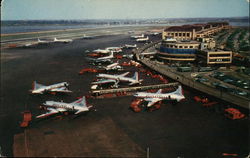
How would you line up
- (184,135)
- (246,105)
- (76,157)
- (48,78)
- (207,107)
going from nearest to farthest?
(76,157), (184,135), (246,105), (207,107), (48,78)

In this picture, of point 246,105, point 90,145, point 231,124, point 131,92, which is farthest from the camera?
point 131,92

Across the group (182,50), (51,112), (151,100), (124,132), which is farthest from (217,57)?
(51,112)

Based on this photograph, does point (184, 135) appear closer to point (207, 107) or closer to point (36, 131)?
point (207, 107)

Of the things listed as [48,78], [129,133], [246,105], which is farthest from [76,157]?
[48,78]

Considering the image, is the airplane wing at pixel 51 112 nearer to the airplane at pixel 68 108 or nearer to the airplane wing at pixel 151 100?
the airplane at pixel 68 108

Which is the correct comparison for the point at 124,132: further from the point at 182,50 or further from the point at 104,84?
the point at 182,50

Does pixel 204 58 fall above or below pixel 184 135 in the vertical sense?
above

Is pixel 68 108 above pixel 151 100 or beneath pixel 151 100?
beneath

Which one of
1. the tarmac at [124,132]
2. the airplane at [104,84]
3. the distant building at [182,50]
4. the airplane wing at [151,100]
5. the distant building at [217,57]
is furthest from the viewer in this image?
the distant building at [182,50]

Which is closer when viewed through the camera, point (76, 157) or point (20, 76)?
point (76, 157)

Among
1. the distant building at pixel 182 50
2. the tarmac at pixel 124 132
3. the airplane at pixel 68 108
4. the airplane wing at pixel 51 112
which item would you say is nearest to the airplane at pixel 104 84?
the tarmac at pixel 124 132

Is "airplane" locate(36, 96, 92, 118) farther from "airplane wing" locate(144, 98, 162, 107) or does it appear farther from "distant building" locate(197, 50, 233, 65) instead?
"distant building" locate(197, 50, 233, 65)
